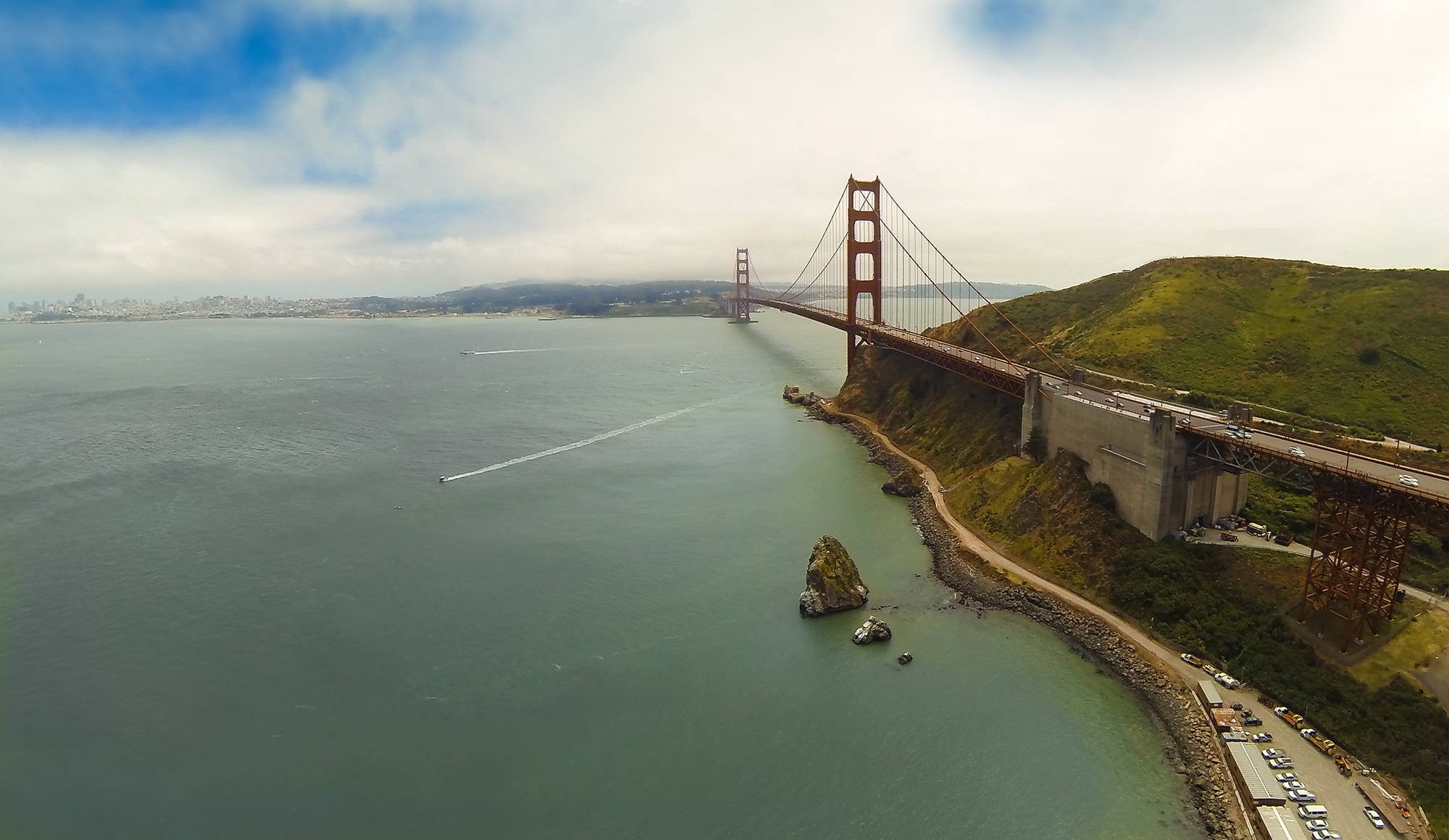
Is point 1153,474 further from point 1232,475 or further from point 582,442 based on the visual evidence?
point 582,442

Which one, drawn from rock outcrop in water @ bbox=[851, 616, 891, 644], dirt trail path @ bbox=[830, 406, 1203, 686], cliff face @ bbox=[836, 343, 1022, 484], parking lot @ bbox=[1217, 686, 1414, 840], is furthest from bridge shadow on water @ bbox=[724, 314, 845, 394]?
parking lot @ bbox=[1217, 686, 1414, 840]

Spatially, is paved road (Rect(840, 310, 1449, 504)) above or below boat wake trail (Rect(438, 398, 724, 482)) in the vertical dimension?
above

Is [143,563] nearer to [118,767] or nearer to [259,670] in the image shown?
[259,670]

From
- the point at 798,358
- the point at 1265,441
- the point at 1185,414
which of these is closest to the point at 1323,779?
the point at 1265,441

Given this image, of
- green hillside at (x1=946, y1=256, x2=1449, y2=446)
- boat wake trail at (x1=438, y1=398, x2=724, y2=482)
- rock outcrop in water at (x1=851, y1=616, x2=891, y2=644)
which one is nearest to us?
rock outcrop in water at (x1=851, y1=616, x2=891, y2=644)

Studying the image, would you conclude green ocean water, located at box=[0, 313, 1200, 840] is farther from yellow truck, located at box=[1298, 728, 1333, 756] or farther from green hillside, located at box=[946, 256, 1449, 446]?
green hillside, located at box=[946, 256, 1449, 446]

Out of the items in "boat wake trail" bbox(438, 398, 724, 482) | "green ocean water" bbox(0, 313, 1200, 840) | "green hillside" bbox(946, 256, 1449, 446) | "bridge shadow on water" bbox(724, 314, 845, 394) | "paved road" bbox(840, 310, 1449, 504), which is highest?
"green hillside" bbox(946, 256, 1449, 446)

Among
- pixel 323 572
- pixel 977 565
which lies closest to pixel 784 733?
pixel 977 565
